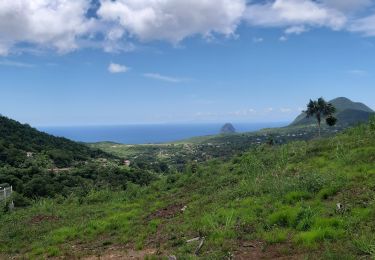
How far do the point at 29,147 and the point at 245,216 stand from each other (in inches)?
3121

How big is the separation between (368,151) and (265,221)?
10.2m

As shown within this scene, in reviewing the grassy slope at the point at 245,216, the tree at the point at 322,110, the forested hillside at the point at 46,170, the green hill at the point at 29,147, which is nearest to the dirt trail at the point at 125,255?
the grassy slope at the point at 245,216

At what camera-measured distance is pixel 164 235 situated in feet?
51.0

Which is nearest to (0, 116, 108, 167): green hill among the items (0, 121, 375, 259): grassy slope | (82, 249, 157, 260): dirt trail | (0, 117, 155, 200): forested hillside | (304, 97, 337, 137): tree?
(0, 117, 155, 200): forested hillside

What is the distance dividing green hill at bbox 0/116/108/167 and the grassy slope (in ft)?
157

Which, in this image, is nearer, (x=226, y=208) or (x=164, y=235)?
(x=164, y=235)

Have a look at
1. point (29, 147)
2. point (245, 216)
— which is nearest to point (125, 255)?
point (245, 216)

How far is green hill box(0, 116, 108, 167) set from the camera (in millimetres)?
72725

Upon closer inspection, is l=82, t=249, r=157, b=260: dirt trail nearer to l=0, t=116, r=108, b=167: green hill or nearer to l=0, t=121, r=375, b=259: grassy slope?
l=0, t=121, r=375, b=259: grassy slope

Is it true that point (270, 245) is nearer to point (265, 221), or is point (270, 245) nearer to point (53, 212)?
point (265, 221)

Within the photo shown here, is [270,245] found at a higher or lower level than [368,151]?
lower

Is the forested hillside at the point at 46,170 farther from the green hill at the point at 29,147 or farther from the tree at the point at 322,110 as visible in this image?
the tree at the point at 322,110

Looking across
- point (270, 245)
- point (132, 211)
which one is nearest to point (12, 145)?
point (132, 211)

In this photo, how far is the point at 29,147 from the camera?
8675cm
